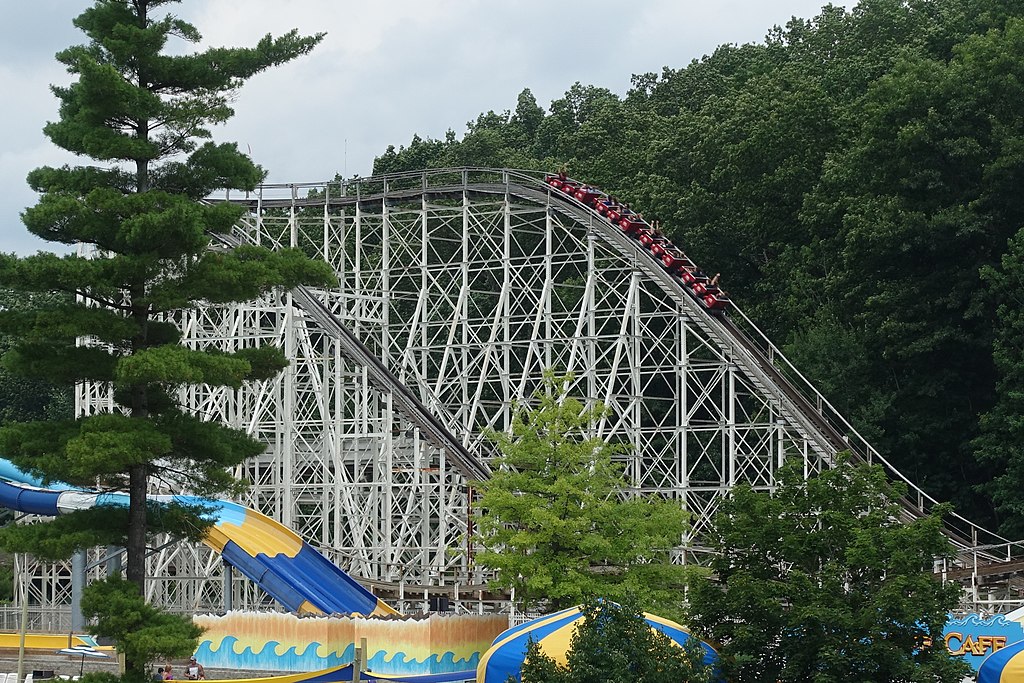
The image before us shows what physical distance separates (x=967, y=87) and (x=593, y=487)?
2037cm

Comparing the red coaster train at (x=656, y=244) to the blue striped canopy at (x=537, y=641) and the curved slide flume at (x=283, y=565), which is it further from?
the blue striped canopy at (x=537, y=641)

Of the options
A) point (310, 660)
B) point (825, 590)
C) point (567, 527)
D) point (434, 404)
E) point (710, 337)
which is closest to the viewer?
point (825, 590)

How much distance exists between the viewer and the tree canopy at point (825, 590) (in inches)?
741

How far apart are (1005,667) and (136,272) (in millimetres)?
12562

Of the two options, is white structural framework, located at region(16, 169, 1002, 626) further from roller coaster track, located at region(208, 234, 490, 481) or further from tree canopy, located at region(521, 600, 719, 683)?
tree canopy, located at region(521, 600, 719, 683)

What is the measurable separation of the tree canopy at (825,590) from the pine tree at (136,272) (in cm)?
732

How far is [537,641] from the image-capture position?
21.1 meters

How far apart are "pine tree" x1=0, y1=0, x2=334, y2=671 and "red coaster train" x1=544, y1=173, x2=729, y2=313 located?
15.2m

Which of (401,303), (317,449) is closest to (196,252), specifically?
(317,449)

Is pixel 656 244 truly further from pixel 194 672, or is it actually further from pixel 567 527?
pixel 194 672

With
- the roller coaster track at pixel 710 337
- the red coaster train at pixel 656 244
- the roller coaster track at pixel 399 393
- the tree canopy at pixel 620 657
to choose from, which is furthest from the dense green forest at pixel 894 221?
the tree canopy at pixel 620 657

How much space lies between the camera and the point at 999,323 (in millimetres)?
41875

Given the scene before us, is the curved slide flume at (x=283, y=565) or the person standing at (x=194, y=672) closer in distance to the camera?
the person standing at (x=194, y=672)

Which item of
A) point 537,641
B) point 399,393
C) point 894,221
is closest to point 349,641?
point 537,641
